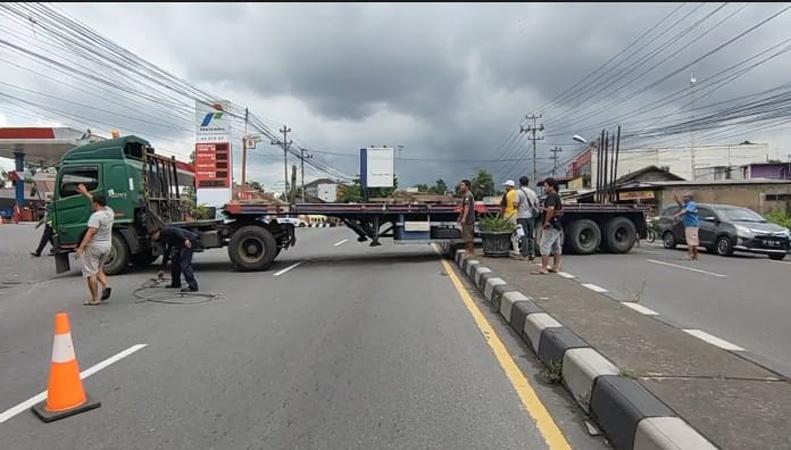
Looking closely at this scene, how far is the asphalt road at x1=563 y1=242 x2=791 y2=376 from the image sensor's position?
21.4 ft

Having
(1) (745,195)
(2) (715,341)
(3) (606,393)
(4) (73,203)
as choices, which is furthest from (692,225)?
(1) (745,195)

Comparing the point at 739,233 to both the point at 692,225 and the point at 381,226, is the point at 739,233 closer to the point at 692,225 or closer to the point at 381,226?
the point at 692,225

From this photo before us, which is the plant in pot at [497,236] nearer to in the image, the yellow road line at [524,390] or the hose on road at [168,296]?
the yellow road line at [524,390]

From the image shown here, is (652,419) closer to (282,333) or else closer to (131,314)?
(282,333)

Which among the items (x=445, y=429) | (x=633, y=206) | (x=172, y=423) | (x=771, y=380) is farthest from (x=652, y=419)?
(x=633, y=206)

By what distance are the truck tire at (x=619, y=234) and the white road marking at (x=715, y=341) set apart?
10673mm

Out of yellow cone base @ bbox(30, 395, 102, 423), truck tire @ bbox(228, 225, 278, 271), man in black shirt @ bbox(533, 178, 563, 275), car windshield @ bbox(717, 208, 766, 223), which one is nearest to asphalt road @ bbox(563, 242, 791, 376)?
man in black shirt @ bbox(533, 178, 563, 275)

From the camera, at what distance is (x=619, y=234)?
55.9 ft

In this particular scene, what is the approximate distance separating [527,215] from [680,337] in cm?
778

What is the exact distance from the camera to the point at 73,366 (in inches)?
181

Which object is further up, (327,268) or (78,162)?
(78,162)

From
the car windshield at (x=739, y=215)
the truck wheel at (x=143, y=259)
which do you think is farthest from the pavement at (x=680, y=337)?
the truck wheel at (x=143, y=259)

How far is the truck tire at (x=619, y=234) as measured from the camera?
16797 mm

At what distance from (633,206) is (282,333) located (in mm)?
13173
